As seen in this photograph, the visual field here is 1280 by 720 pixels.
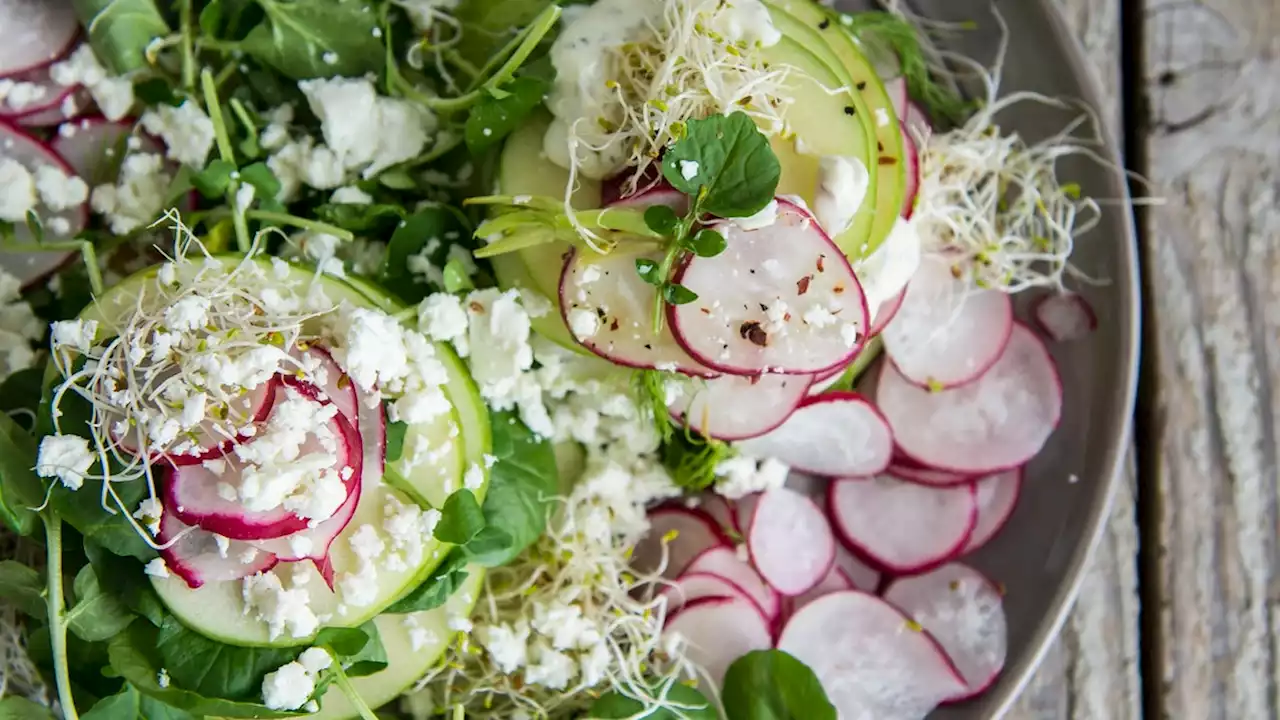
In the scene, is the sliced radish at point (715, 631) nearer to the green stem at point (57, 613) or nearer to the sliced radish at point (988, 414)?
the sliced radish at point (988, 414)

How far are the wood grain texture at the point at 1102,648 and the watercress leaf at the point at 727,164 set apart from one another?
0.70 meters

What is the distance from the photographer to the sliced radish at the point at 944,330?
1.38 m

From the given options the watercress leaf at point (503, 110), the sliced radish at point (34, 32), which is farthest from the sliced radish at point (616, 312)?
the sliced radish at point (34, 32)

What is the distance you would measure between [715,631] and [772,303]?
18.3 inches

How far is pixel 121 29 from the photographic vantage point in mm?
1276

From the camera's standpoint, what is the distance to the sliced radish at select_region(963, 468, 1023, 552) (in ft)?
4.64

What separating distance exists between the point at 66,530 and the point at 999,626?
1.14m

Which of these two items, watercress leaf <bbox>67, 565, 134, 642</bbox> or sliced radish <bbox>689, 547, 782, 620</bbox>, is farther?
sliced radish <bbox>689, 547, 782, 620</bbox>

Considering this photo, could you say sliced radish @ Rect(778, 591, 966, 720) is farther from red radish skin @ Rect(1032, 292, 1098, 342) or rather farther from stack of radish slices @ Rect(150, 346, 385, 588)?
stack of radish slices @ Rect(150, 346, 385, 588)

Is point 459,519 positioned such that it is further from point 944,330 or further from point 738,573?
point 944,330

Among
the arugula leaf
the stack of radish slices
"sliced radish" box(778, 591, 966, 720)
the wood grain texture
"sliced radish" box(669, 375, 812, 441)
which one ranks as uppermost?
the stack of radish slices

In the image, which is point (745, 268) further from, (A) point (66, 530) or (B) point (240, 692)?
(A) point (66, 530)

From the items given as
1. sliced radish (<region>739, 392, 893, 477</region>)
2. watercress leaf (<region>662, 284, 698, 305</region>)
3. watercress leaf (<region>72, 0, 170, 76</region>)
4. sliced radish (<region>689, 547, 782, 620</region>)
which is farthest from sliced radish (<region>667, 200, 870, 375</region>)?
watercress leaf (<region>72, 0, 170, 76</region>)

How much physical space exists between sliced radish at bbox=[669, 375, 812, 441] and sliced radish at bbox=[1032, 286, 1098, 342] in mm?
397
